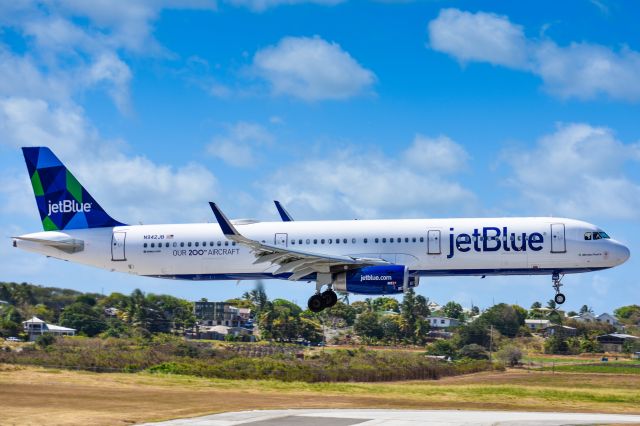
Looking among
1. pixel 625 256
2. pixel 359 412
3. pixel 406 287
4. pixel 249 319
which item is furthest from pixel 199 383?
pixel 249 319

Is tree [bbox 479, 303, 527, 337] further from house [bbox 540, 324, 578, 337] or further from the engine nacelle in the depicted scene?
the engine nacelle

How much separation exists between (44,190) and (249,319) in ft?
209

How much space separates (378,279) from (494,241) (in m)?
6.55

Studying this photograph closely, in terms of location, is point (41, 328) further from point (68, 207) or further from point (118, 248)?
point (118, 248)

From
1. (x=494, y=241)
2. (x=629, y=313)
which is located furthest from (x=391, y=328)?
(x=629, y=313)

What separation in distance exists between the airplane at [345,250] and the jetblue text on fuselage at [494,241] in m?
0.05

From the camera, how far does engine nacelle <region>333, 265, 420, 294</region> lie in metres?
49.7

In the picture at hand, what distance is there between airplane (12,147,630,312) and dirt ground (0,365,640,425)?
18.7 feet

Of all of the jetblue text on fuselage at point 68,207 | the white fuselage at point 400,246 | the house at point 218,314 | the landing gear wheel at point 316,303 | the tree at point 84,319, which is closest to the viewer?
the white fuselage at point 400,246

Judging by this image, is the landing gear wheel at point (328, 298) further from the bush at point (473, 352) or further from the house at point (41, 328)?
the house at point (41, 328)

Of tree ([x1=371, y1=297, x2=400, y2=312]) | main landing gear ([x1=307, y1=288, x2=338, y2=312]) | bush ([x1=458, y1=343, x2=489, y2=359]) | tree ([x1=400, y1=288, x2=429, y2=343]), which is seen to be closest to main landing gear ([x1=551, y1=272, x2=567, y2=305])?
main landing gear ([x1=307, y1=288, x2=338, y2=312])

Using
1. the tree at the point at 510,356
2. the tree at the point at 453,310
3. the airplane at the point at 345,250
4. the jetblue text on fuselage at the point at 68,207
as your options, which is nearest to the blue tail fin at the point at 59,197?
the jetblue text on fuselage at the point at 68,207

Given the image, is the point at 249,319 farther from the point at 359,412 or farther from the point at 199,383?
the point at 359,412

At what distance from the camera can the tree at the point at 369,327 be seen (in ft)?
330
